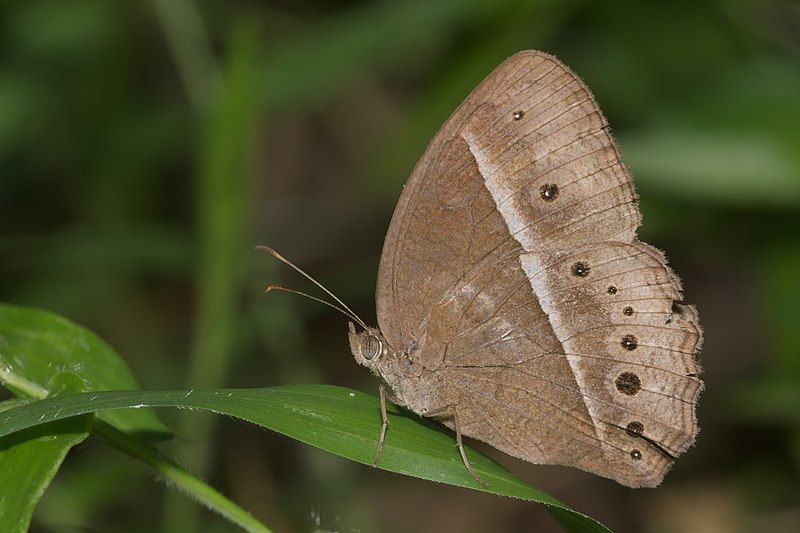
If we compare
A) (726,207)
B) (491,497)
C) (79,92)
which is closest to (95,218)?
(79,92)

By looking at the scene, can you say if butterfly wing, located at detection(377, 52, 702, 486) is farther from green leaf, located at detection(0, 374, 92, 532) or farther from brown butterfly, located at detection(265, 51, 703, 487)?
green leaf, located at detection(0, 374, 92, 532)

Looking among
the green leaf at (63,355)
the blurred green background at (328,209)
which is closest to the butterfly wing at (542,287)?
the green leaf at (63,355)

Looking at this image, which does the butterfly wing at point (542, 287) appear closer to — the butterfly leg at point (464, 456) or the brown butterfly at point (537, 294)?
the brown butterfly at point (537, 294)

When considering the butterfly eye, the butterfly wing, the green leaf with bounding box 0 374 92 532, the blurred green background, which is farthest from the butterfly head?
the green leaf with bounding box 0 374 92 532

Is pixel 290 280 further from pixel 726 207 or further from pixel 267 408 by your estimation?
pixel 267 408

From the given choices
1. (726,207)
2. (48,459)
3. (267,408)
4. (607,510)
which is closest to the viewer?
(48,459)

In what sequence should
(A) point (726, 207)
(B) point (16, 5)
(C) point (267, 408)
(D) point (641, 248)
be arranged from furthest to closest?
(B) point (16, 5), (A) point (726, 207), (D) point (641, 248), (C) point (267, 408)
